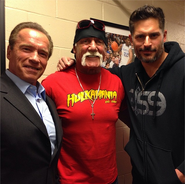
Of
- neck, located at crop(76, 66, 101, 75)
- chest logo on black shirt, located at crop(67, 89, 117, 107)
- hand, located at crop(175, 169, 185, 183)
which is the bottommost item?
hand, located at crop(175, 169, 185, 183)

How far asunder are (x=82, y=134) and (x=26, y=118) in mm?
436

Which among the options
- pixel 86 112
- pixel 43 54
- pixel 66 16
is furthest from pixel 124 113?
pixel 66 16

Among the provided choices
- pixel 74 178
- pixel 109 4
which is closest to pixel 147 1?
pixel 109 4

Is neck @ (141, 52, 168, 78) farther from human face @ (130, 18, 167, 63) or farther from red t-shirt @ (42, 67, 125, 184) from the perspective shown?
red t-shirt @ (42, 67, 125, 184)

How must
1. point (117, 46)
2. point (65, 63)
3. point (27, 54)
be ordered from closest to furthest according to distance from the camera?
point (27, 54), point (65, 63), point (117, 46)

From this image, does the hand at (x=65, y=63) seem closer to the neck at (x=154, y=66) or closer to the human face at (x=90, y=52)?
the human face at (x=90, y=52)

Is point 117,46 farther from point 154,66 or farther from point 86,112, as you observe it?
point 86,112

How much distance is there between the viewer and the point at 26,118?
30.7 inches

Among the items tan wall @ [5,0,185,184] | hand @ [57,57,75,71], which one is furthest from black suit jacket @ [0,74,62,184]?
tan wall @ [5,0,185,184]

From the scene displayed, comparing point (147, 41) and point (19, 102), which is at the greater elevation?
point (147, 41)

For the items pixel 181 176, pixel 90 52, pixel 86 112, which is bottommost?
pixel 181 176

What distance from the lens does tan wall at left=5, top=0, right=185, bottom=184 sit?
1282mm

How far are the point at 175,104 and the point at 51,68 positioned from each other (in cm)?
103

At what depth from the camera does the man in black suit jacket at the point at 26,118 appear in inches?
28.6
